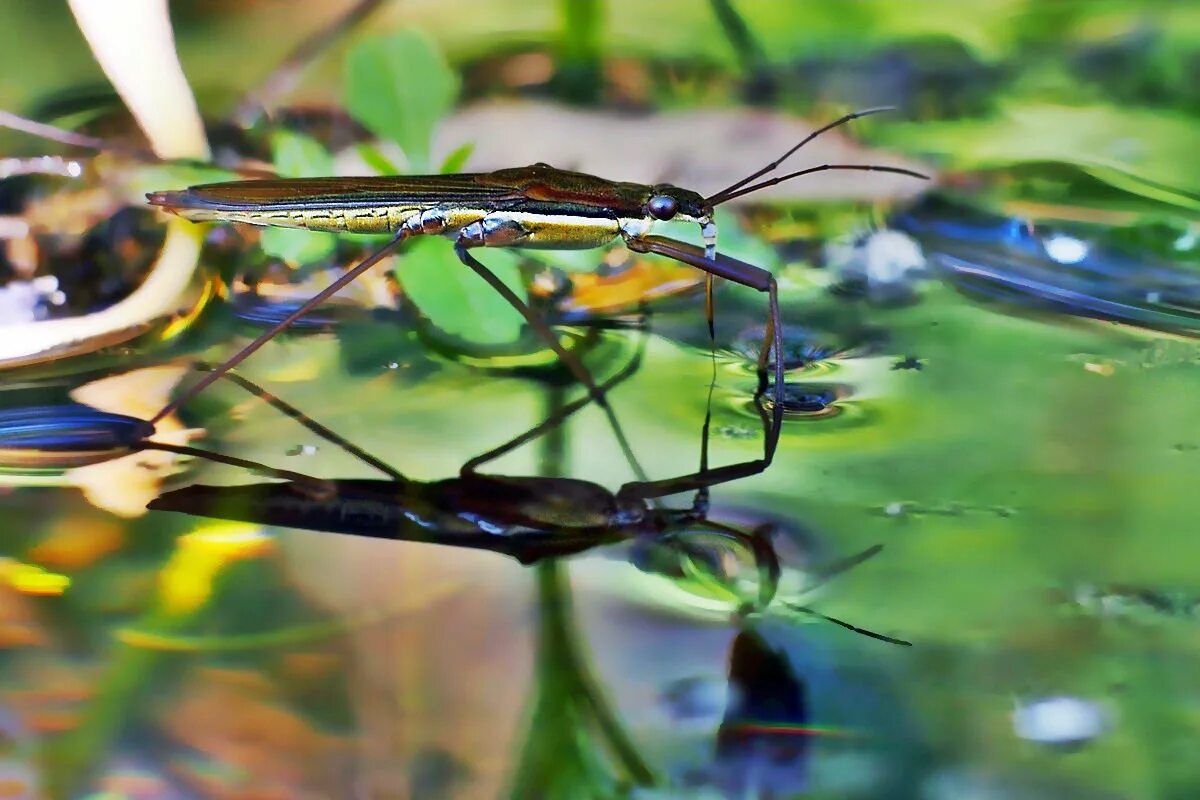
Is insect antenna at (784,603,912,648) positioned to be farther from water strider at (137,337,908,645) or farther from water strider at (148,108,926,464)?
water strider at (148,108,926,464)

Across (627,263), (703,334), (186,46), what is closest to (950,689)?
(703,334)

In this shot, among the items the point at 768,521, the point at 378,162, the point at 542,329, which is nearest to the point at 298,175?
the point at 378,162

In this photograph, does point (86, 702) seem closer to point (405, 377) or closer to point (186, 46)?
point (405, 377)

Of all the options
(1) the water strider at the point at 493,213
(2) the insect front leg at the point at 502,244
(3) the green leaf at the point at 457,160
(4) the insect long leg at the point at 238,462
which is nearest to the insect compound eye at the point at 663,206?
(1) the water strider at the point at 493,213

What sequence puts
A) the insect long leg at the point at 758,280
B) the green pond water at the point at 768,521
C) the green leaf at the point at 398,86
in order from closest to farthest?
the green pond water at the point at 768,521 → the insect long leg at the point at 758,280 → the green leaf at the point at 398,86

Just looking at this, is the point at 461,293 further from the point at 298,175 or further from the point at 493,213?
the point at 298,175

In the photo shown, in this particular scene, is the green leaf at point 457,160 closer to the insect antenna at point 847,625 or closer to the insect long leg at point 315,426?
the insect long leg at point 315,426

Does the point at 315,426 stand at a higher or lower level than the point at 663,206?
lower
